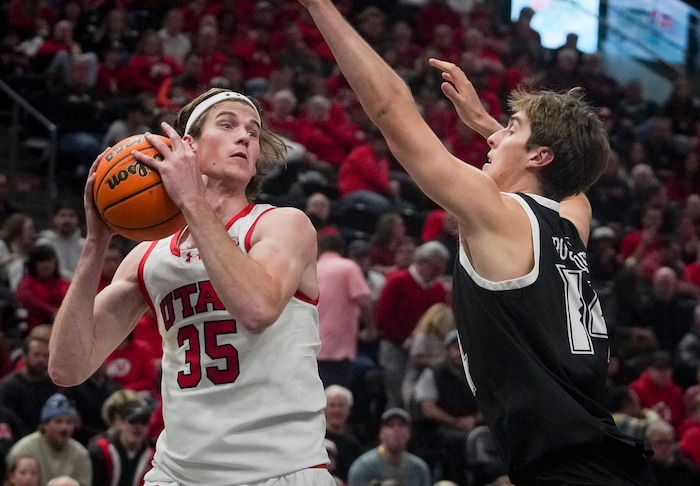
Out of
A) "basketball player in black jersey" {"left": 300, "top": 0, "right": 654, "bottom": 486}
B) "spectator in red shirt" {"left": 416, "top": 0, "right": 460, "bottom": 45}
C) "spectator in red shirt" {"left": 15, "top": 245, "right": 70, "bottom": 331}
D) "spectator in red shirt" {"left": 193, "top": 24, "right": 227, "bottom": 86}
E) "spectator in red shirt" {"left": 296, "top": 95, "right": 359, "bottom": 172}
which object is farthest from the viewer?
"spectator in red shirt" {"left": 416, "top": 0, "right": 460, "bottom": 45}

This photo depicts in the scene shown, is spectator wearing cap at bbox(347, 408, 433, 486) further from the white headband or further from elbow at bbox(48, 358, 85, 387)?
the white headband

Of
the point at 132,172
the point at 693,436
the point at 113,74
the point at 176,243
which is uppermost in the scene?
the point at 113,74

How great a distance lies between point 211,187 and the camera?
4109 millimetres

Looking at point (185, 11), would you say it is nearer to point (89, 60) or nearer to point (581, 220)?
point (89, 60)

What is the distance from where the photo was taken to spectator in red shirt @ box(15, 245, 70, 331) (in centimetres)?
911

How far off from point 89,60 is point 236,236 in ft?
29.9

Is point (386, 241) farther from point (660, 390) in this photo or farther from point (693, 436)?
point (693, 436)

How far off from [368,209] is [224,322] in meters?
8.18

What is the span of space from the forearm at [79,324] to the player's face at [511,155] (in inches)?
50.2

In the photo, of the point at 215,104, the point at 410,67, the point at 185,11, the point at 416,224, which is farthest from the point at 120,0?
the point at 215,104

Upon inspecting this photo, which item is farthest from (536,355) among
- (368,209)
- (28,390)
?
(368,209)

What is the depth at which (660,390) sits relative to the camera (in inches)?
406

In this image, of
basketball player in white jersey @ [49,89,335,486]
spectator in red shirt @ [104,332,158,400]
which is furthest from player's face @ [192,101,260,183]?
spectator in red shirt @ [104,332,158,400]

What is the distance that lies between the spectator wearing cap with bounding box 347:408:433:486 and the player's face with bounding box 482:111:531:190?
452 cm
